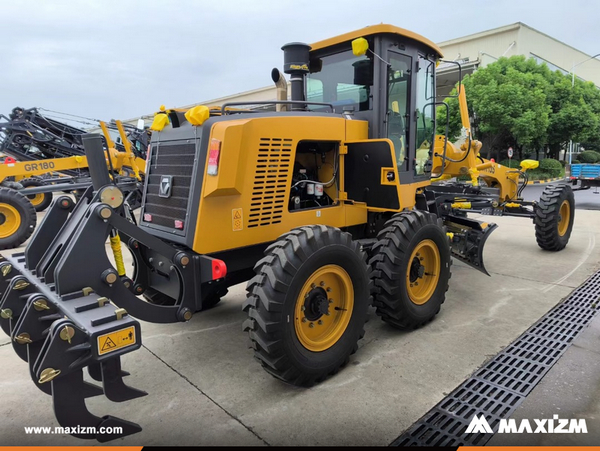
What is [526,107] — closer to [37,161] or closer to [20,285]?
[37,161]

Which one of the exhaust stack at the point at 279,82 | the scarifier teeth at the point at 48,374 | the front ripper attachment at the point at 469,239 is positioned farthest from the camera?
the front ripper attachment at the point at 469,239

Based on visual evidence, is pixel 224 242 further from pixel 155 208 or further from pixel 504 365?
pixel 504 365

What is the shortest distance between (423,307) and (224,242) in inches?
83.1

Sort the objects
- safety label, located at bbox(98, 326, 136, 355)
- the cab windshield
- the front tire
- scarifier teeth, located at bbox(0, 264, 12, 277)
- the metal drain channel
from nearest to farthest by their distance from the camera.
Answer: safety label, located at bbox(98, 326, 136, 355), the metal drain channel, the front tire, scarifier teeth, located at bbox(0, 264, 12, 277), the cab windshield

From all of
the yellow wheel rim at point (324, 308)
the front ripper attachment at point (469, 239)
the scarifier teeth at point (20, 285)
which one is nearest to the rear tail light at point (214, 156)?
the yellow wheel rim at point (324, 308)

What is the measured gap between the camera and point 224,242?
3141 millimetres

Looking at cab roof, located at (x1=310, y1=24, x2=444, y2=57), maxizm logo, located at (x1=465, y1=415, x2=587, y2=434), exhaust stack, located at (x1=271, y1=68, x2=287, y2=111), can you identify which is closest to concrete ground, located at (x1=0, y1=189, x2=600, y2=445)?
maxizm logo, located at (x1=465, y1=415, x2=587, y2=434)

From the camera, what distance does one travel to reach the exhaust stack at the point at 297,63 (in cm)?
429

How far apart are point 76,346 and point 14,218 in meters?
7.78

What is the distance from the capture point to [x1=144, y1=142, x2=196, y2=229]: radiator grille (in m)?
3.19

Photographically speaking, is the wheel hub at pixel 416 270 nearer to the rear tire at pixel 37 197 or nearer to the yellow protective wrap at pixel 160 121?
the yellow protective wrap at pixel 160 121

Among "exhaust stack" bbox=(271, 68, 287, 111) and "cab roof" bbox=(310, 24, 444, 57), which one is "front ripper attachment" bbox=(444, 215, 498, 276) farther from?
"exhaust stack" bbox=(271, 68, 287, 111)

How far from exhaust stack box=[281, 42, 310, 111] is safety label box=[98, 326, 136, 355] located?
9.87 feet

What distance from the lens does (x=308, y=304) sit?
313cm
